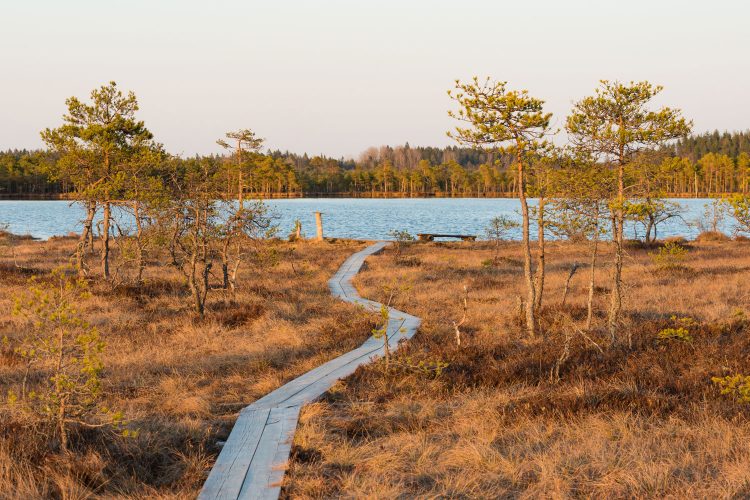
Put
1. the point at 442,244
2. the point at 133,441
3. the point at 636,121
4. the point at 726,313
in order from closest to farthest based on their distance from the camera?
the point at 133,441 < the point at 726,313 < the point at 636,121 < the point at 442,244

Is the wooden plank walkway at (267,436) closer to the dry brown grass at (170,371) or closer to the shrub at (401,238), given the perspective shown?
the dry brown grass at (170,371)

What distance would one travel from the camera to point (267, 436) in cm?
654

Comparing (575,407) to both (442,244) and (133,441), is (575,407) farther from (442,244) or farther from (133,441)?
(442,244)

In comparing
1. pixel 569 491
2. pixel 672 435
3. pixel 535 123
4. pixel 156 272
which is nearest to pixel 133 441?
pixel 569 491

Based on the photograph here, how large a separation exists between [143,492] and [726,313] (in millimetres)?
13567

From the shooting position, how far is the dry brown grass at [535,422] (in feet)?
16.9

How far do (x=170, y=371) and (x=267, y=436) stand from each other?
12.6 feet

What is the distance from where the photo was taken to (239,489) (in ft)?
16.9

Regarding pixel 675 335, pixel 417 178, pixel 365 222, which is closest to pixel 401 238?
pixel 675 335

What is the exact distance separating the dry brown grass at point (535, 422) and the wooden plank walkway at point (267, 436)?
8.5 inches

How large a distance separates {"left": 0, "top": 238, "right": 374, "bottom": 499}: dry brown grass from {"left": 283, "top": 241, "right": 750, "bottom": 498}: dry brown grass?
131 cm

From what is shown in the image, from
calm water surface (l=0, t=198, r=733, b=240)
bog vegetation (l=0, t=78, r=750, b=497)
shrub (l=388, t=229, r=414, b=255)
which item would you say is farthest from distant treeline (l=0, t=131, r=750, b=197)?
bog vegetation (l=0, t=78, r=750, b=497)

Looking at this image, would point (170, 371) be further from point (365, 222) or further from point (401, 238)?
point (365, 222)

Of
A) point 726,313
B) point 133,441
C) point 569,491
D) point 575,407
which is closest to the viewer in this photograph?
point 569,491
